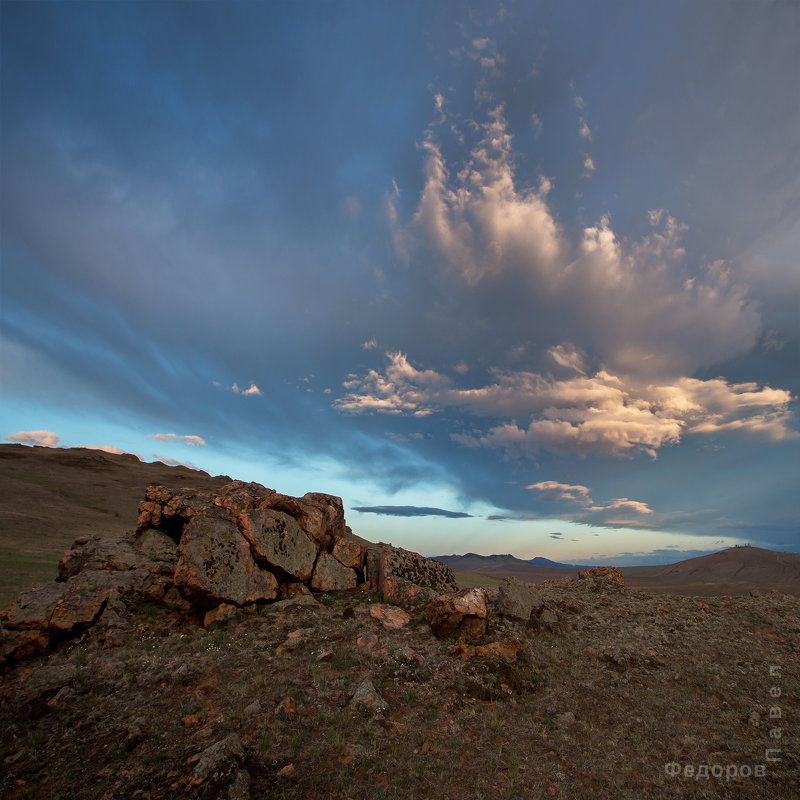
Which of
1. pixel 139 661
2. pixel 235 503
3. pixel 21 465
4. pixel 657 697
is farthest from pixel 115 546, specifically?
pixel 21 465

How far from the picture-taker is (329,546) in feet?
52.5

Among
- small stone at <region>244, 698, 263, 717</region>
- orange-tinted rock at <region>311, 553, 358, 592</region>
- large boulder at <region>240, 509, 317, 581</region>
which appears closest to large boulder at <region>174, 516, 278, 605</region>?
large boulder at <region>240, 509, 317, 581</region>

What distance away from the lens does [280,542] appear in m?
14.0

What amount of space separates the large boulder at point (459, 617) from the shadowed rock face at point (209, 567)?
202 cm

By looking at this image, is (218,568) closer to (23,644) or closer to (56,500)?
(23,644)

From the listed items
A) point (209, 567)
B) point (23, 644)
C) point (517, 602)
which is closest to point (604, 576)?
point (517, 602)

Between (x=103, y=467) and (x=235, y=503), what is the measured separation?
299ft

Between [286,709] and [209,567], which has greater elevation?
[209,567]

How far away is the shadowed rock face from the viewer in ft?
36.6

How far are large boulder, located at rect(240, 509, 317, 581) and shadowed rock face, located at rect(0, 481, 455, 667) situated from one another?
0.11ft

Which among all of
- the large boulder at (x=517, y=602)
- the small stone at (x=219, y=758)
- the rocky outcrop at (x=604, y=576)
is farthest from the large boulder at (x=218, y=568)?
the rocky outcrop at (x=604, y=576)

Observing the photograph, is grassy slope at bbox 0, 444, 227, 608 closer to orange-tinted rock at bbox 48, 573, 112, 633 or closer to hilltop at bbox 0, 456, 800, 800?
orange-tinted rock at bbox 48, 573, 112, 633

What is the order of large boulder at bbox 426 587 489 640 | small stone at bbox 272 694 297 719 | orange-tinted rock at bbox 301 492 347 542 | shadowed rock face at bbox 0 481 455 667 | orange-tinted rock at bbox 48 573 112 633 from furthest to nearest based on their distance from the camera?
orange-tinted rock at bbox 301 492 347 542 < large boulder at bbox 426 587 489 640 < shadowed rock face at bbox 0 481 455 667 < orange-tinted rock at bbox 48 573 112 633 < small stone at bbox 272 694 297 719

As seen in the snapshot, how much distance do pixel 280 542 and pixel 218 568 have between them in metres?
2.09
